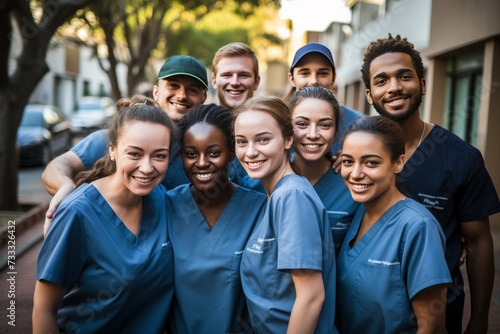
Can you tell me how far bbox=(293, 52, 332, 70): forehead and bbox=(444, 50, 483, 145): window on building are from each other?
5685 millimetres

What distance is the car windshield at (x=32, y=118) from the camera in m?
13.7

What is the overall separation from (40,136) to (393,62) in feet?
40.4

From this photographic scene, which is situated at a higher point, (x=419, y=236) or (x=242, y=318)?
(x=419, y=236)

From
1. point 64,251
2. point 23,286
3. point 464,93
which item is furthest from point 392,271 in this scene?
A: point 464,93

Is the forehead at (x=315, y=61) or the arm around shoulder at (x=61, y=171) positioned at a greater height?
the forehead at (x=315, y=61)

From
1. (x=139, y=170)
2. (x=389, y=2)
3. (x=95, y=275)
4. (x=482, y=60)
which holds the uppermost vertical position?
(x=389, y=2)

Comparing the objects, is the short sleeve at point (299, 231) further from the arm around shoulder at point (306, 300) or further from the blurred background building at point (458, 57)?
the blurred background building at point (458, 57)

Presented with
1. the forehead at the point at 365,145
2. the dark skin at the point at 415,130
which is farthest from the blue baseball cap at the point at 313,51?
the forehead at the point at 365,145

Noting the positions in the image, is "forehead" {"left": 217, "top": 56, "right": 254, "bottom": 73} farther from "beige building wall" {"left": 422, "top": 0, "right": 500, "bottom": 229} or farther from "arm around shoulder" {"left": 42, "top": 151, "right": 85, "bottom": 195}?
"beige building wall" {"left": 422, "top": 0, "right": 500, "bottom": 229}

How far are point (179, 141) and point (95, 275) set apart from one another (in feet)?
2.61

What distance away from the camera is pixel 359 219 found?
2455mm

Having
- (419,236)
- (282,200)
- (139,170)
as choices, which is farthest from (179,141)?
(419,236)

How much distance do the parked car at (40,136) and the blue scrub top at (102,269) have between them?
11.3m

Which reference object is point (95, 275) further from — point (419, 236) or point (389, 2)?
point (389, 2)
